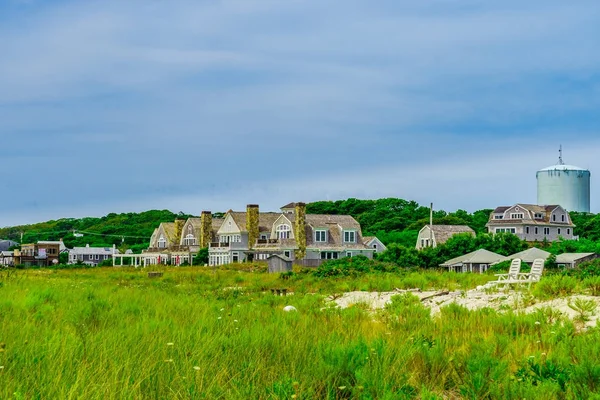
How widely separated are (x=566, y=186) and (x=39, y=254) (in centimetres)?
8919

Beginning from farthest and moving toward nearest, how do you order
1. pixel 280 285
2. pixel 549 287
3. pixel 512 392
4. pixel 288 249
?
1. pixel 288 249
2. pixel 280 285
3. pixel 549 287
4. pixel 512 392

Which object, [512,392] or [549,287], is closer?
[512,392]

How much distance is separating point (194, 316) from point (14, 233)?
6893 inches

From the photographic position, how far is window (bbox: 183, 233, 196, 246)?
83.9 metres

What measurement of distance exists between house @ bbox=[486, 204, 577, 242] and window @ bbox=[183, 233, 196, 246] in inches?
1416

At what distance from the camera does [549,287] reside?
55.8 feet

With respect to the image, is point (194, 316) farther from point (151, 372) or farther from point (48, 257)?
point (48, 257)

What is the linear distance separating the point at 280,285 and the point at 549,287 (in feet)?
49.8

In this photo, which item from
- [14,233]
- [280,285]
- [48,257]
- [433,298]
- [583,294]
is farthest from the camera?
[14,233]

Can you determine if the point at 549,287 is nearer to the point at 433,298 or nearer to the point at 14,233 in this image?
the point at 433,298

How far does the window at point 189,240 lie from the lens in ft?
275

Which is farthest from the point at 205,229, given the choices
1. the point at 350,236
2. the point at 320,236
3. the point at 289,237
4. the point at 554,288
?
the point at 554,288

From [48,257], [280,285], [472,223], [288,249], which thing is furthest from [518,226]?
[48,257]

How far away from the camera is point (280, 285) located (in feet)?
99.8
